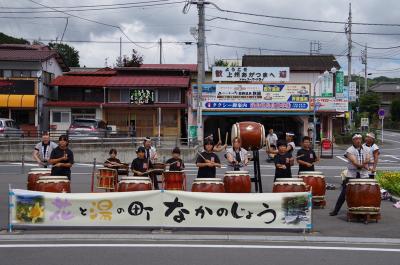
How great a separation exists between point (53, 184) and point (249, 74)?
32.5 m

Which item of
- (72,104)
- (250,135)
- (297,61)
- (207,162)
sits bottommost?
(207,162)

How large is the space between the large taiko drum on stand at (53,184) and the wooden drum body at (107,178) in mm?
2484

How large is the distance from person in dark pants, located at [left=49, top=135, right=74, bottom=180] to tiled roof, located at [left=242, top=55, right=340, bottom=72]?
127 ft

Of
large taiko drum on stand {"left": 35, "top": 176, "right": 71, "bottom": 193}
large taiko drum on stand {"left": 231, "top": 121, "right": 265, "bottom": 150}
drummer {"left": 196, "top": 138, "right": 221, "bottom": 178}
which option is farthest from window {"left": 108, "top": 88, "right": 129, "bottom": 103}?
large taiko drum on stand {"left": 35, "top": 176, "right": 71, "bottom": 193}

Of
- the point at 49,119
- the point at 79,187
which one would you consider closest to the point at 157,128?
the point at 49,119

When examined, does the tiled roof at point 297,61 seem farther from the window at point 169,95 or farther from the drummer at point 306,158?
the drummer at point 306,158

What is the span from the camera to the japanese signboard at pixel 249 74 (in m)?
42.6

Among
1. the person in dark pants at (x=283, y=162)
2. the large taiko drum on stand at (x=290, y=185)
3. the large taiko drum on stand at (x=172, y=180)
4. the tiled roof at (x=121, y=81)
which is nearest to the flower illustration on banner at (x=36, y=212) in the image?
the large taiko drum on stand at (x=172, y=180)

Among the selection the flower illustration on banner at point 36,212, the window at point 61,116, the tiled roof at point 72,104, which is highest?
the tiled roof at point 72,104

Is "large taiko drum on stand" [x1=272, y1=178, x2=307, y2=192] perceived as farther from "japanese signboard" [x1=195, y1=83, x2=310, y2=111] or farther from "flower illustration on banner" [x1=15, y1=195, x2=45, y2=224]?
"japanese signboard" [x1=195, y1=83, x2=310, y2=111]

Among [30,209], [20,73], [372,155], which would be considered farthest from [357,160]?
[20,73]

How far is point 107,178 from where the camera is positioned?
46.3 feet

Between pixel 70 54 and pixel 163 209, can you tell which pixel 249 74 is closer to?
pixel 163 209

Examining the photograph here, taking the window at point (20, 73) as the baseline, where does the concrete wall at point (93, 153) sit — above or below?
below
